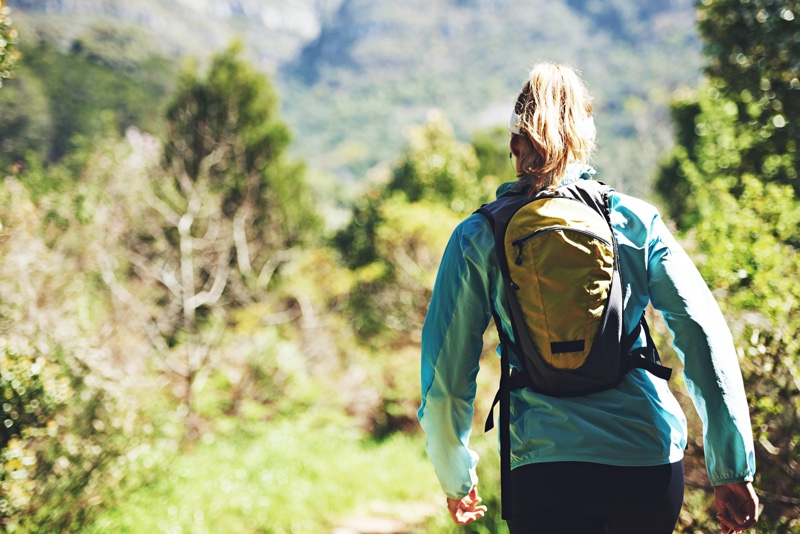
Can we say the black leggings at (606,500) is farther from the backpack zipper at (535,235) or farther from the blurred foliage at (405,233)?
the blurred foliage at (405,233)

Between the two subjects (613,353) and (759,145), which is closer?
(613,353)

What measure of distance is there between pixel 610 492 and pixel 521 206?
693 millimetres

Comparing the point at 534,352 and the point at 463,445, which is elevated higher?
the point at 534,352

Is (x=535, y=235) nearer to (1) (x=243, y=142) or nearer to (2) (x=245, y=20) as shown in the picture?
(1) (x=243, y=142)

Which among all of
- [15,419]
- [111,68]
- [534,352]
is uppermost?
[111,68]

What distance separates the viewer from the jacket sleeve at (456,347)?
1669mm

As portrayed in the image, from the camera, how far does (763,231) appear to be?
165 inches

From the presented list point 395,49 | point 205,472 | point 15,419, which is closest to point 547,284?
point 15,419

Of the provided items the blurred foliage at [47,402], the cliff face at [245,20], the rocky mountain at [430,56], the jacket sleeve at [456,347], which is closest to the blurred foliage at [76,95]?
the blurred foliage at [47,402]

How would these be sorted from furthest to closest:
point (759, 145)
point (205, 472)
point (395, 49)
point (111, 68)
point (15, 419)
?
point (395, 49), point (111, 68), point (205, 472), point (759, 145), point (15, 419)

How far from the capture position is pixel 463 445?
1.74 metres

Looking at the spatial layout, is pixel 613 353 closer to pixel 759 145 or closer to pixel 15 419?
pixel 15 419

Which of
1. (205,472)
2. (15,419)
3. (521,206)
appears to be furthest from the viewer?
(205,472)

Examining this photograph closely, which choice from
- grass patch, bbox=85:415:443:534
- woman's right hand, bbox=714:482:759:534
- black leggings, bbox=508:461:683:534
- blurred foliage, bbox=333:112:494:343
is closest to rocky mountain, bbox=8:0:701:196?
blurred foliage, bbox=333:112:494:343
